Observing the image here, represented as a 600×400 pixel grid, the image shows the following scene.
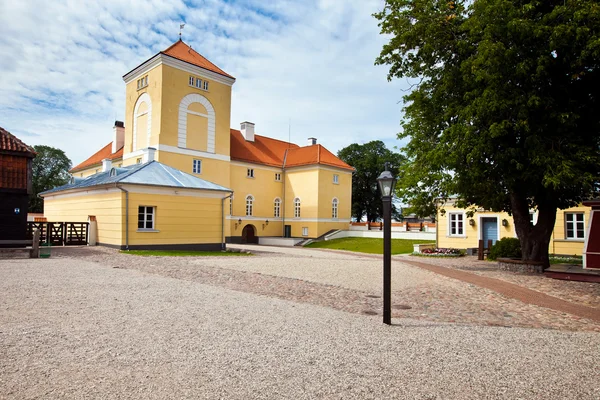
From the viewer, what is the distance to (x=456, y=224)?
27922 mm

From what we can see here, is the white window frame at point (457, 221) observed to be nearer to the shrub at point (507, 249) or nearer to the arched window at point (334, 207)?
the shrub at point (507, 249)

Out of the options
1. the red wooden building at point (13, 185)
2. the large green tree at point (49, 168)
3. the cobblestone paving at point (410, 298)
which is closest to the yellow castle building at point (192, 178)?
the red wooden building at point (13, 185)

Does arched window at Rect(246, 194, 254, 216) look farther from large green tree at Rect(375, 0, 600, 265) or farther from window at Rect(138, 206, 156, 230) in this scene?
large green tree at Rect(375, 0, 600, 265)

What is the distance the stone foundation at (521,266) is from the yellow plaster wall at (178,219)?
47.4 feet

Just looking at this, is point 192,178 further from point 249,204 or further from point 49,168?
point 49,168

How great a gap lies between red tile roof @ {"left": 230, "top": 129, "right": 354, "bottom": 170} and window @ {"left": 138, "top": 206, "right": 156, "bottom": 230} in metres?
17.4

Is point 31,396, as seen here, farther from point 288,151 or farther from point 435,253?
point 288,151

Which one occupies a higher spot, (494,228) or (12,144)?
(12,144)

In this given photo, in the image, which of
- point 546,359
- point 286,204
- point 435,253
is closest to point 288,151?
point 286,204

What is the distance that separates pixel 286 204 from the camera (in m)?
42.5

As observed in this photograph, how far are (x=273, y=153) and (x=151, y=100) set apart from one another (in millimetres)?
14624

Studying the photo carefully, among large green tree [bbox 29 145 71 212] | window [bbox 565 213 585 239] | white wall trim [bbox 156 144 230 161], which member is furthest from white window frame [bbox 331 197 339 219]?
large green tree [bbox 29 145 71 212]

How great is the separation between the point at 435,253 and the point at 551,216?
9882 mm

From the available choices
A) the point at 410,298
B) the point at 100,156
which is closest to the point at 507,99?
the point at 410,298
